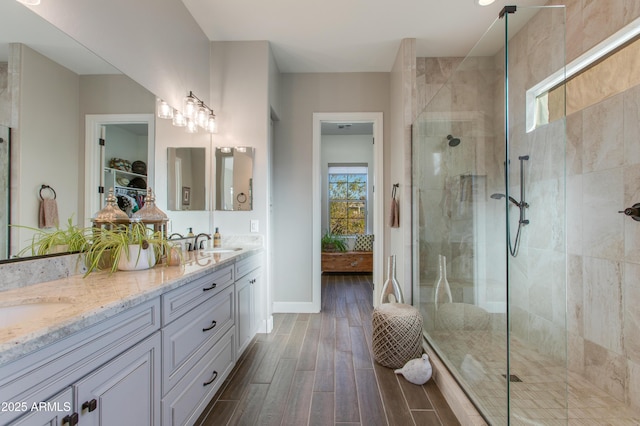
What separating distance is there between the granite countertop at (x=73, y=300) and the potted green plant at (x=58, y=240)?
0.14 metres

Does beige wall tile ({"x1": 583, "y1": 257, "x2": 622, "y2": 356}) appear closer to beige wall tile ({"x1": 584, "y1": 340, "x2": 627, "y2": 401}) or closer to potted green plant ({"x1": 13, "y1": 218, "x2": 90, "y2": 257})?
beige wall tile ({"x1": 584, "y1": 340, "x2": 627, "y2": 401})

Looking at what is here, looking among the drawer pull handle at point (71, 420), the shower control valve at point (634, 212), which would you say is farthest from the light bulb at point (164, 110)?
the shower control valve at point (634, 212)

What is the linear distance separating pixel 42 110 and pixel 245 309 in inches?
69.4

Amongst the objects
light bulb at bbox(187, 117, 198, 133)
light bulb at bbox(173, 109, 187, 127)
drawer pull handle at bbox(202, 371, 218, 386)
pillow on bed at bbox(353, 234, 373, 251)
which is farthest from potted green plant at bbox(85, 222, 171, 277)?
pillow on bed at bbox(353, 234, 373, 251)

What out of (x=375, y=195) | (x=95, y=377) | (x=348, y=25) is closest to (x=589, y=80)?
(x=348, y=25)

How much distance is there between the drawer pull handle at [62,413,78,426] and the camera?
80 centimetres

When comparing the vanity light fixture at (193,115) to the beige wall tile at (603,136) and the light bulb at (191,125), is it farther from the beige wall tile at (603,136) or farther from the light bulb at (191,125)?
the beige wall tile at (603,136)

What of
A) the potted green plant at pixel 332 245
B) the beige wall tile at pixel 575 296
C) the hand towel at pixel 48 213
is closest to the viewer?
the hand towel at pixel 48 213

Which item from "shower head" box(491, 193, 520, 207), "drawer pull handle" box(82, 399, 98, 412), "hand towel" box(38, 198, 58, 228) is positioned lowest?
"drawer pull handle" box(82, 399, 98, 412)

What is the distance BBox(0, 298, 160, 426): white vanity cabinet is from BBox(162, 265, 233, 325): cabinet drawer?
79mm

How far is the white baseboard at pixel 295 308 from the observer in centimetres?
345

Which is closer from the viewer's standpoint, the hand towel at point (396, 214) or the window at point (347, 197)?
the hand towel at point (396, 214)

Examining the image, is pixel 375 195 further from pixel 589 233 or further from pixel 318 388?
pixel 318 388

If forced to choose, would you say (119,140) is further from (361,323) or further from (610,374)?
(610,374)
